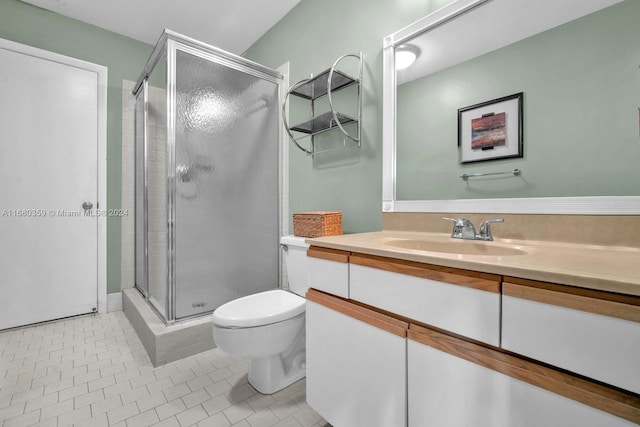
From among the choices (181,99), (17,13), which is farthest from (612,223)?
(17,13)

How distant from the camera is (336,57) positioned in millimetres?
1806

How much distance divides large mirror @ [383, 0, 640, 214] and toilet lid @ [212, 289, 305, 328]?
72cm

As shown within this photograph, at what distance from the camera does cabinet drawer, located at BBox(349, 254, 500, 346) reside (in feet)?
2.08

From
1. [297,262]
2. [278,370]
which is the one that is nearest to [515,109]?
[297,262]

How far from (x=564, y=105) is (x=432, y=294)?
2.80 ft

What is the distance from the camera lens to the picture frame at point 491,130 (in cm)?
107

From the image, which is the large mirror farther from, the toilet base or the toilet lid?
the toilet base

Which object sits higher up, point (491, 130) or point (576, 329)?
point (491, 130)

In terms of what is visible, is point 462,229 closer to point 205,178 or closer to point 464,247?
point 464,247

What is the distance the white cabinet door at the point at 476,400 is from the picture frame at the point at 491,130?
830 millimetres

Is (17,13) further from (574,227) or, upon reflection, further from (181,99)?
(574,227)

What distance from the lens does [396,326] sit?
0.81 m

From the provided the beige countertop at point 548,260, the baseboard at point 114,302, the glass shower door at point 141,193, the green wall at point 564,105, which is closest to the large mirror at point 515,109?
the green wall at point 564,105

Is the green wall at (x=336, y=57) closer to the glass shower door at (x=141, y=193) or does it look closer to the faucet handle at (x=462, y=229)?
the faucet handle at (x=462, y=229)
